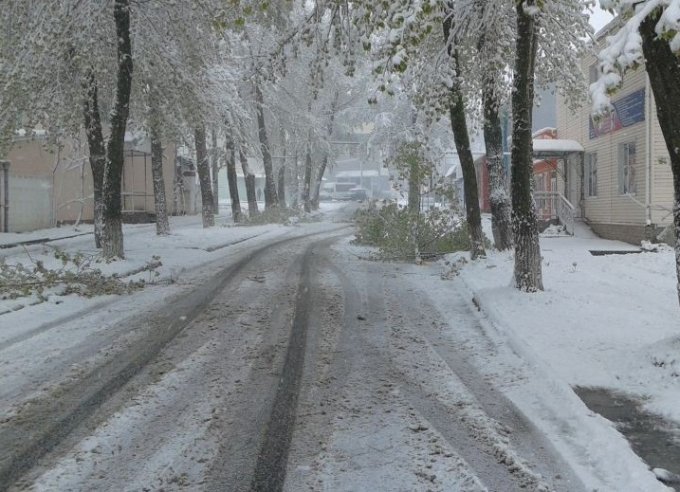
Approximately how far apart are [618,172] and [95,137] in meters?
15.0

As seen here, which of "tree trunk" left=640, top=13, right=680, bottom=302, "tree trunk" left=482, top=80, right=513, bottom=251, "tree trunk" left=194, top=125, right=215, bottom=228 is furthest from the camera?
"tree trunk" left=194, top=125, right=215, bottom=228

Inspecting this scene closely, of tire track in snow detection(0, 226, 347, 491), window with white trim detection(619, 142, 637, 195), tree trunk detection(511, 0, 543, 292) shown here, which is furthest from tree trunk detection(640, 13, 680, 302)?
window with white trim detection(619, 142, 637, 195)

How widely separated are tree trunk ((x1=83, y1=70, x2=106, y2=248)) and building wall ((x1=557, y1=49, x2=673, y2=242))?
39.3ft

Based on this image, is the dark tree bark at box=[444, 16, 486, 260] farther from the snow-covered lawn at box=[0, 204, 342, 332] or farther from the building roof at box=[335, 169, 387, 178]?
the building roof at box=[335, 169, 387, 178]

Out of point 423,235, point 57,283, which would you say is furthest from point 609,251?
point 57,283

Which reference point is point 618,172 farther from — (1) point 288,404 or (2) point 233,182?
(2) point 233,182

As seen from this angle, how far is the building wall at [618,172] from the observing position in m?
16.2

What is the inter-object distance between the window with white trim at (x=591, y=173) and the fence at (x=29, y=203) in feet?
67.2

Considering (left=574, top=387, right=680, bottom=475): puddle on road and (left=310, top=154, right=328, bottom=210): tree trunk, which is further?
(left=310, top=154, right=328, bottom=210): tree trunk

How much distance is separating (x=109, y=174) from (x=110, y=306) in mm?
5218

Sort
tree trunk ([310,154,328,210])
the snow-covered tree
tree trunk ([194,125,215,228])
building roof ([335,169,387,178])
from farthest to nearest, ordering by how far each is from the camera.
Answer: building roof ([335,169,387,178]), tree trunk ([310,154,328,210]), tree trunk ([194,125,215,228]), the snow-covered tree

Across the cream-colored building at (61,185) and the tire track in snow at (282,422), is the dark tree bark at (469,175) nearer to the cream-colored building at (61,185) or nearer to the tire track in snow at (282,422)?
the tire track in snow at (282,422)

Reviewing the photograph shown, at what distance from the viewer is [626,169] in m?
18.3

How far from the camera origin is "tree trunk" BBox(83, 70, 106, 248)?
14.2m
